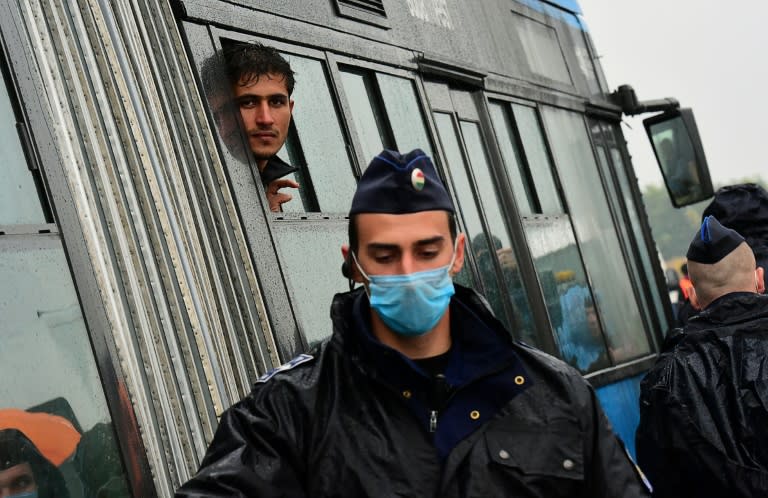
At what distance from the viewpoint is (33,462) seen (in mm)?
2727

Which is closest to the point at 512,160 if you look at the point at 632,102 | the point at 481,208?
the point at 481,208

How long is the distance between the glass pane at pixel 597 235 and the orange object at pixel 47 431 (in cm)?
474

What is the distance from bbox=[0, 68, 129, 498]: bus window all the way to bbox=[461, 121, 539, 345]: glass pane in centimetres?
328

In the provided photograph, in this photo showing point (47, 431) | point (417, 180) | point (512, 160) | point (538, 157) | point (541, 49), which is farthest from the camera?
point (541, 49)

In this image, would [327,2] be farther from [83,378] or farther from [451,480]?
[451,480]

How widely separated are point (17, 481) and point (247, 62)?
1.82m

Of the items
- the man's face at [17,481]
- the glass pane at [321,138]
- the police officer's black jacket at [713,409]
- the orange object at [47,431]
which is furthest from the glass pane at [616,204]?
the man's face at [17,481]

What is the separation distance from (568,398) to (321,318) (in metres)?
1.61

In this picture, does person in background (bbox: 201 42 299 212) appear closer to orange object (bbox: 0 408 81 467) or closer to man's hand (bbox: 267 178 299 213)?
man's hand (bbox: 267 178 299 213)

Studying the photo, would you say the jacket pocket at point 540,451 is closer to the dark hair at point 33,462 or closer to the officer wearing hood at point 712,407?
the dark hair at point 33,462

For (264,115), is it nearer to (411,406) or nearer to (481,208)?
(411,406)

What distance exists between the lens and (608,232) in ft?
26.0

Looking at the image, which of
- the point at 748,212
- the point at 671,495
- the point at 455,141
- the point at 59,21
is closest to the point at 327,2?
the point at 455,141

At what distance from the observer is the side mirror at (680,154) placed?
865 centimetres
